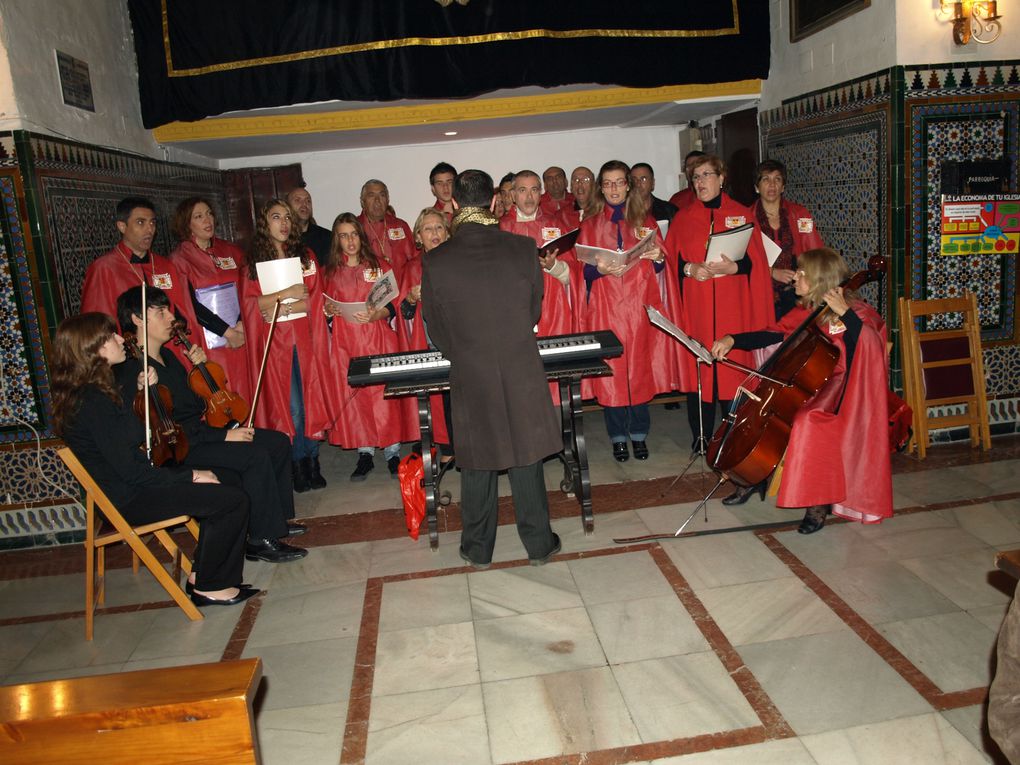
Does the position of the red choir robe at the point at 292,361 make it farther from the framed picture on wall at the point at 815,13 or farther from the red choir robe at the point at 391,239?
the framed picture on wall at the point at 815,13

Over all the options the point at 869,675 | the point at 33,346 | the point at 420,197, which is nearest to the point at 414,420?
the point at 33,346

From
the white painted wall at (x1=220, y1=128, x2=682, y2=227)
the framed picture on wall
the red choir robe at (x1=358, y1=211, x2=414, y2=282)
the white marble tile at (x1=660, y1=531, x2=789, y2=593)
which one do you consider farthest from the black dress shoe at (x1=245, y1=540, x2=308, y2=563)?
the white painted wall at (x1=220, y1=128, x2=682, y2=227)

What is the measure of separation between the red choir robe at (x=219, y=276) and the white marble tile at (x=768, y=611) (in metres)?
3.31

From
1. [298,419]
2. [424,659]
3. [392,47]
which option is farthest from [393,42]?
[424,659]

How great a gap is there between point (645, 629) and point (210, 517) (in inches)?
76.2

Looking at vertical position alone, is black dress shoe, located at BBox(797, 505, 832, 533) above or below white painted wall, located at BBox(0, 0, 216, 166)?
below

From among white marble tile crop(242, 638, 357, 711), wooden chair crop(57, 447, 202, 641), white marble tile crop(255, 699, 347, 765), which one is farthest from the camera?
wooden chair crop(57, 447, 202, 641)

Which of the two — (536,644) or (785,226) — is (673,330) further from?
(785,226)

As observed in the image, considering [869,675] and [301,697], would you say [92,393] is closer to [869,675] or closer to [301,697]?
[301,697]

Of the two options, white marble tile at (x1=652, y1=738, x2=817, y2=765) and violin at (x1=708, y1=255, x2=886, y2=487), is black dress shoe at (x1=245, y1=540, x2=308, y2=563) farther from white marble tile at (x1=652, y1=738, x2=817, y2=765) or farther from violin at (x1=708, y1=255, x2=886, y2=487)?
white marble tile at (x1=652, y1=738, x2=817, y2=765)

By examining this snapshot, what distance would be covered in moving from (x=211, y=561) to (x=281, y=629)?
1.57 feet

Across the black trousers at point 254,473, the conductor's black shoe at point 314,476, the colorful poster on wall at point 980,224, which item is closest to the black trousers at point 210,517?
the black trousers at point 254,473

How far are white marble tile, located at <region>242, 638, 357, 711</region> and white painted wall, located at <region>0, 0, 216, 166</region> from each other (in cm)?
317

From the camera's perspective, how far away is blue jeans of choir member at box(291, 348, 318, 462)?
17.4 ft
